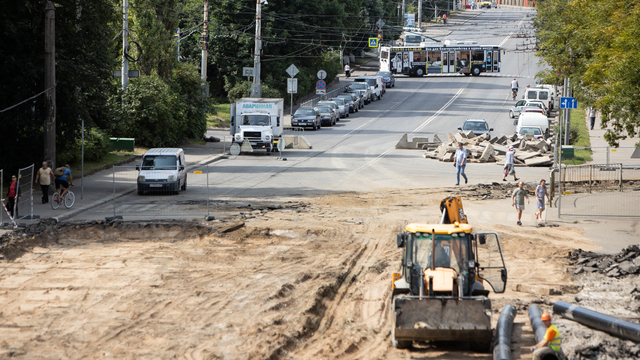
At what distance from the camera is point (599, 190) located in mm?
27391

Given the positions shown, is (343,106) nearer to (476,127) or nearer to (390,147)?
(390,147)

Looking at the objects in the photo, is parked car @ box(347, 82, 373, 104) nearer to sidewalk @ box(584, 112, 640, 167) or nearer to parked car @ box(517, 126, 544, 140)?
parked car @ box(517, 126, 544, 140)

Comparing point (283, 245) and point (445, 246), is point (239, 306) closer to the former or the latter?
point (445, 246)

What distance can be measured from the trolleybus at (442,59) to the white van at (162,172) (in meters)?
53.6

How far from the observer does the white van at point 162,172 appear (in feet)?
85.6

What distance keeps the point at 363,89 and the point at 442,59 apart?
14883 mm

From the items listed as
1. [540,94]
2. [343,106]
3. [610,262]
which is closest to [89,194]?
[610,262]

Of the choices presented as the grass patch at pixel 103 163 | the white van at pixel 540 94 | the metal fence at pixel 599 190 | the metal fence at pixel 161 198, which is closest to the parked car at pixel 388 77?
the white van at pixel 540 94

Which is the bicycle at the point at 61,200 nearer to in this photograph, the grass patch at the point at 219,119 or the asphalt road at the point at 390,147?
the asphalt road at the point at 390,147

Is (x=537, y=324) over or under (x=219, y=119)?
under

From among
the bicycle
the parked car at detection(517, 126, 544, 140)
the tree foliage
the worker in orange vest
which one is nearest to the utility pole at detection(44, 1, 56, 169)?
the bicycle

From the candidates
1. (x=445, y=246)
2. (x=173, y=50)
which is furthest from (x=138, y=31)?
(x=445, y=246)

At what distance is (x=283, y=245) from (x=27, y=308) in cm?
748

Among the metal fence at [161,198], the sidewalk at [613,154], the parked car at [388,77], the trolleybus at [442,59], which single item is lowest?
the metal fence at [161,198]
